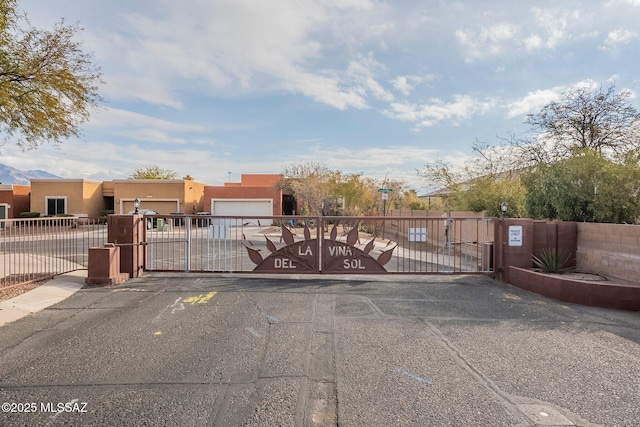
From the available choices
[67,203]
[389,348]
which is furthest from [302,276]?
[67,203]

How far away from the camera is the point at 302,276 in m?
8.83

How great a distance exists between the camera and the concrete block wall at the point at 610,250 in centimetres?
707

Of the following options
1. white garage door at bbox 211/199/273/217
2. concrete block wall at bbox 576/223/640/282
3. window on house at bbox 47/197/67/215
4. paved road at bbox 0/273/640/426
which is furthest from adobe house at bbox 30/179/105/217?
concrete block wall at bbox 576/223/640/282

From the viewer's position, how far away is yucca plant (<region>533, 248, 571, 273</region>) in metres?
8.01

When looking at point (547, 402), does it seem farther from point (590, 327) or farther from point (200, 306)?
point (200, 306)

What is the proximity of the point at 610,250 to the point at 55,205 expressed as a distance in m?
45.0

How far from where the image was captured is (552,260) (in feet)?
26.3

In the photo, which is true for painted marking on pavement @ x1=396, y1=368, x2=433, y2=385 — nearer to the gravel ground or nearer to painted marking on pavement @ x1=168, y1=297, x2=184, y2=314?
painted marking on pavement @ x1=168, y1=297, x2=184, y2=314

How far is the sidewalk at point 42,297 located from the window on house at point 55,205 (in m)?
35.4

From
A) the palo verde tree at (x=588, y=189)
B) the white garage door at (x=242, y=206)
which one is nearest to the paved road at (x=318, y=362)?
the palo verde tree at (x=588, y=189)

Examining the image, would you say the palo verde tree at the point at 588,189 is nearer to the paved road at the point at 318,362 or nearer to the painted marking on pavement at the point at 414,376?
the paved road at the point at 318,362

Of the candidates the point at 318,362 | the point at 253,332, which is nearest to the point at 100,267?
the point at 253,332

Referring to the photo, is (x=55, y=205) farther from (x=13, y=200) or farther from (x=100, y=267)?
(x=100, y=267)

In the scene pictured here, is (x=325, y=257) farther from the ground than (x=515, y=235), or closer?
closer
